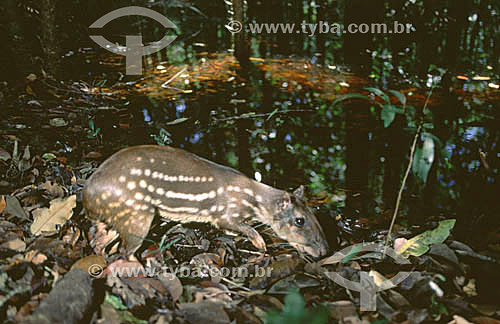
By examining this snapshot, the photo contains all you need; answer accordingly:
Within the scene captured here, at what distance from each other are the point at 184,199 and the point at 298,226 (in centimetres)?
86

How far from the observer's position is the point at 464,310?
87.5 inches

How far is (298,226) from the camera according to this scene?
3.06 metres

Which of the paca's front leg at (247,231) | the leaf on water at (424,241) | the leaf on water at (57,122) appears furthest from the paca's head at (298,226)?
the leaf on water at (57,122)

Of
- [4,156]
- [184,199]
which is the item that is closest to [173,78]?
[4,156]

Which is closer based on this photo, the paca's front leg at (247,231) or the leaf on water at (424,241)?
the leaf on water at (424,241)

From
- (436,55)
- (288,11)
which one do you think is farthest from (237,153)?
(288,11)

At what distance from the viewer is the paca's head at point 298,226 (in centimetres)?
295

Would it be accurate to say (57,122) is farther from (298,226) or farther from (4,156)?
(298,226)

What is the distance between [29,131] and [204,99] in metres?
2.27

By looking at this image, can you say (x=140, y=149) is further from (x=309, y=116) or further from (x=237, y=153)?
(x=309, y=116)

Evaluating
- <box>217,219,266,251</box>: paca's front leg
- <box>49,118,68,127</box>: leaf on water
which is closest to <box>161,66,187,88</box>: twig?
<box>49,118,68,127</box>: leaf on water

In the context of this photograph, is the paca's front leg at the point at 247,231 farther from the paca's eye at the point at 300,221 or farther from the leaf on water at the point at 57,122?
the leaf on water at the point at 57,122

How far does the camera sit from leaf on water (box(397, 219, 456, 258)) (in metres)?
2.74

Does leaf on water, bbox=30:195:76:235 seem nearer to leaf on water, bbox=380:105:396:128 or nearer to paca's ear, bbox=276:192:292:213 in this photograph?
paca's ear, bbox=276:192:292:213
